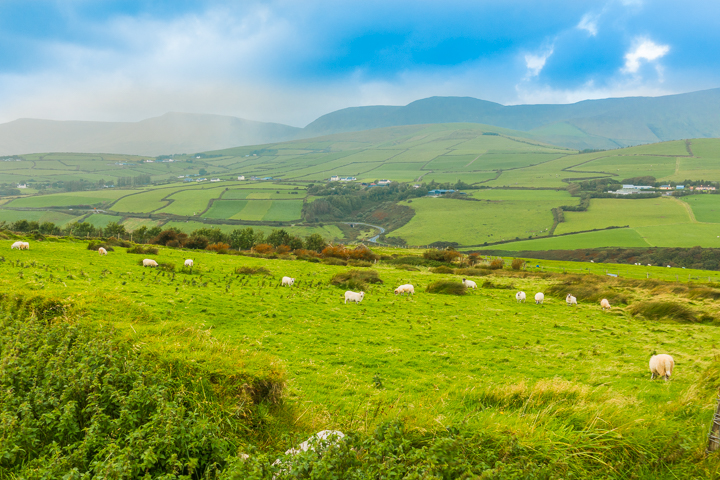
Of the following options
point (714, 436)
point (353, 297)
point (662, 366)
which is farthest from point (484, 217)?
point (714, 436)

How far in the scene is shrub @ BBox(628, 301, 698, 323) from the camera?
1830 centimetres

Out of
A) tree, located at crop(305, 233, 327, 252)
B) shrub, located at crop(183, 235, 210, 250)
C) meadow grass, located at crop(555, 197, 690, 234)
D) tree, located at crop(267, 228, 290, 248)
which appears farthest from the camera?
meadow grass, located at crop(555, 197, 690, 234)

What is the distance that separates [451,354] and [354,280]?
1304 cm

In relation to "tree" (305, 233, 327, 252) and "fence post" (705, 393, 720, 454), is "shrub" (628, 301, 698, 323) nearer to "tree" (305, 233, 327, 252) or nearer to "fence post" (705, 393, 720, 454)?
"fence post" (705, 393, 720, 454)

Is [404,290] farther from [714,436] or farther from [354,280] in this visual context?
[714,436]

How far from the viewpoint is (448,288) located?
2480cm

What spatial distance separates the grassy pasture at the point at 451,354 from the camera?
16.2 feet

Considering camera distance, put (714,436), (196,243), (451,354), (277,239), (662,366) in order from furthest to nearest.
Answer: (277,239) → (196,243) → (451,354) → (662,366) → (714,436)

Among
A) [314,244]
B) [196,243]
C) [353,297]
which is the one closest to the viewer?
[353,297]

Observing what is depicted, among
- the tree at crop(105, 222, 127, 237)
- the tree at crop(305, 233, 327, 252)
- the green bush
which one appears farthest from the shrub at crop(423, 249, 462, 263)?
the tree at crop(105, 222, 127, 237)

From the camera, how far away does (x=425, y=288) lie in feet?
83.6

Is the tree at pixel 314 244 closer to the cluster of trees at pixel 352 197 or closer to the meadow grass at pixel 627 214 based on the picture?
the cluster of trees at pixel 352 197

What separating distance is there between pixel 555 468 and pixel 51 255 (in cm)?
2789

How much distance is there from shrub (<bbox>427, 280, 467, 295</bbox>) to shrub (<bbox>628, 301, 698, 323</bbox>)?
31.8 ft
